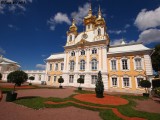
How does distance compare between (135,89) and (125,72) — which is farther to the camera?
(125,72)

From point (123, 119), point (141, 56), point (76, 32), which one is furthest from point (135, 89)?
point (76, 32)

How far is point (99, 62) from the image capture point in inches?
1164

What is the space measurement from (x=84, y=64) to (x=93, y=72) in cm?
399

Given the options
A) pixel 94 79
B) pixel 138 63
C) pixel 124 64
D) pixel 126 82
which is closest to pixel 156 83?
pixel 138 63

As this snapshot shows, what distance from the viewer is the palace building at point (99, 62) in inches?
983

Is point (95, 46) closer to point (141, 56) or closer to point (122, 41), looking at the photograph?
point (141, 56)

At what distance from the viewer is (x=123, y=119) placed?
7461mm

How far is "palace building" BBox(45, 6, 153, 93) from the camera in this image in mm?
24969

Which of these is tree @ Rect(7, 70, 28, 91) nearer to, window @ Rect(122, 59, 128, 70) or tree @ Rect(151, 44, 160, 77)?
window @ Rect(122, 59, 128, 70)

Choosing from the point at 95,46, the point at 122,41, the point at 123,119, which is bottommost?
the point at 123,119

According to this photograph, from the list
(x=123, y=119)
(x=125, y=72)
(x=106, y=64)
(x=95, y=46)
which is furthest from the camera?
(x=95, y=46)

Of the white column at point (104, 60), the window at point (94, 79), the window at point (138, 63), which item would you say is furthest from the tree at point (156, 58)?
the window at point (94, 79)

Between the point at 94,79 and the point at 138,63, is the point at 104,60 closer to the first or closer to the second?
the point at 94,79

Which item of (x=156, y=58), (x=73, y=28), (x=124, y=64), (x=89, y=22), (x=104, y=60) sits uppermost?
(x=89, y=22)
